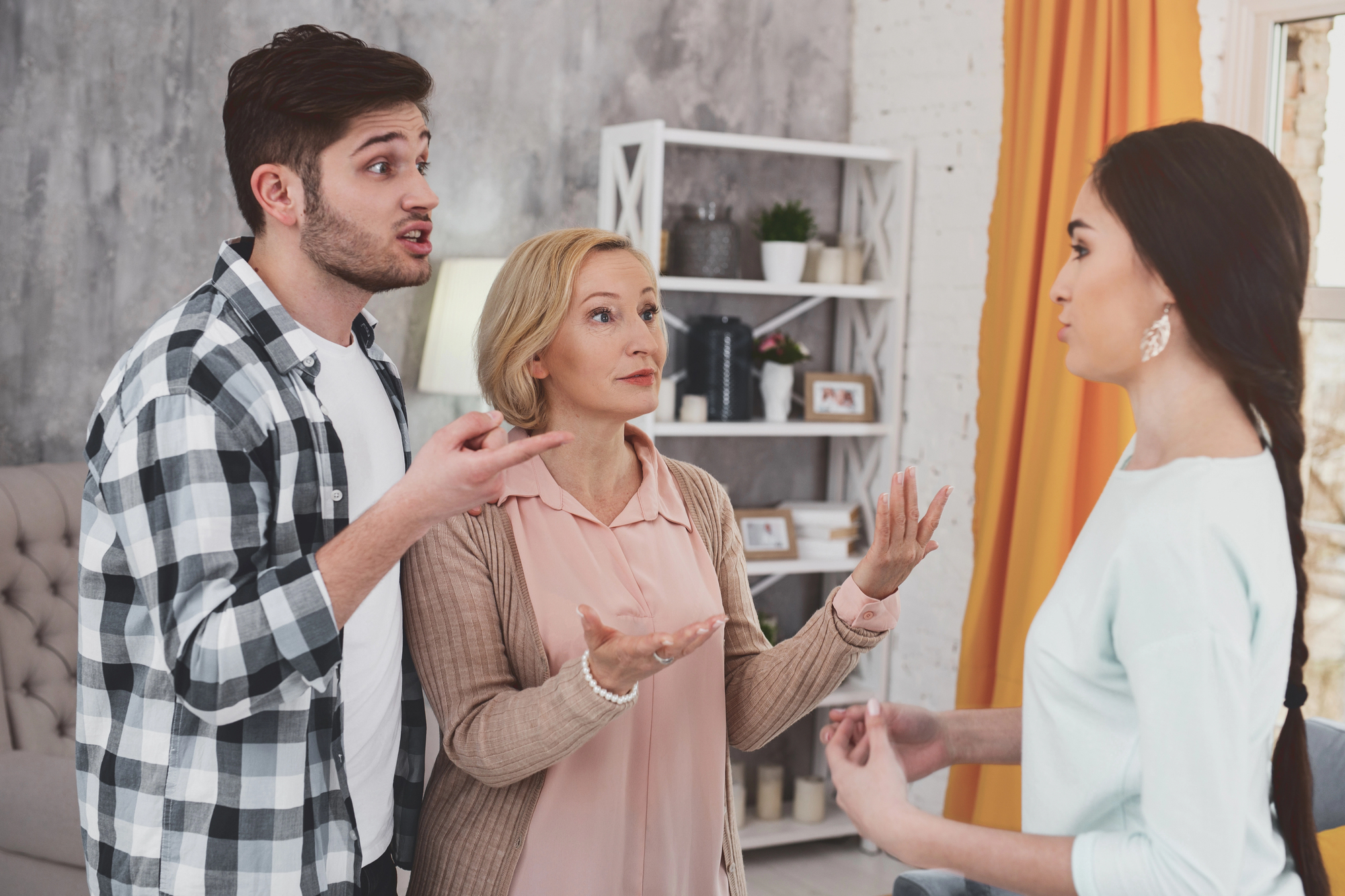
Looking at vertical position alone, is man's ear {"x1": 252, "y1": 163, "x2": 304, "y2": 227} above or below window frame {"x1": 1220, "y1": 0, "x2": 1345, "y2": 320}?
below

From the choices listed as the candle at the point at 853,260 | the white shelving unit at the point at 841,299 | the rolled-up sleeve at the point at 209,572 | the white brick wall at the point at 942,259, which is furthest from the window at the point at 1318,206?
the rolled-up sleeve at the point at 209,572

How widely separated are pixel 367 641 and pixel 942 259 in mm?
2473

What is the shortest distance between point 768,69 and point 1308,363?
1.83m

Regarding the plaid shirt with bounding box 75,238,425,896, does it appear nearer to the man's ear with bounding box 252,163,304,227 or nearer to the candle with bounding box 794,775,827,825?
the man's ear with bounding box 252,163,304,227

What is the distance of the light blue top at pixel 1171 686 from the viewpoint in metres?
0.94

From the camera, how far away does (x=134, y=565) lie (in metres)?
1.23

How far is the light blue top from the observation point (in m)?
0.94

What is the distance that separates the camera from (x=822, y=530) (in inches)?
141

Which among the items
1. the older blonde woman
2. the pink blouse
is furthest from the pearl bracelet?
the pink blouse

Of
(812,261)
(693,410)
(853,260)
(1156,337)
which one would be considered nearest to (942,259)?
(853,260)

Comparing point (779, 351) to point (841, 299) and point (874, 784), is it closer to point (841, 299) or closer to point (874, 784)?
point (841, 299)

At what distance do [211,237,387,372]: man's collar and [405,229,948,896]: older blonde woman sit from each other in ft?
1.01

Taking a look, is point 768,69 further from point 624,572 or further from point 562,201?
point 624,572

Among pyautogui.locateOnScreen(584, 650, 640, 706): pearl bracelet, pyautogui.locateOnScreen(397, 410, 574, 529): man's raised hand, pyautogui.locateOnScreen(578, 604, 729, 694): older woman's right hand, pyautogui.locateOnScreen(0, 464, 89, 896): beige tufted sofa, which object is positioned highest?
pyautogui.locateOnScreen(397, 410, 574, 529): man's raised hand
